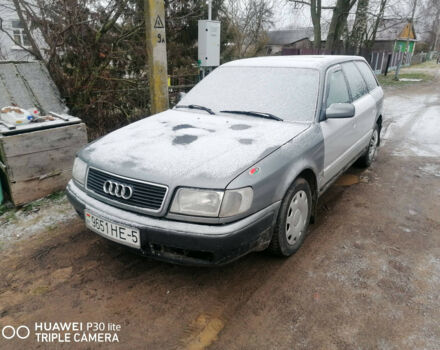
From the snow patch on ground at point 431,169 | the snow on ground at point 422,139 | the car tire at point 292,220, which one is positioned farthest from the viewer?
the snow on ground at point 422,139

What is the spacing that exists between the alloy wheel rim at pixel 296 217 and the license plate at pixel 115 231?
1.22 m

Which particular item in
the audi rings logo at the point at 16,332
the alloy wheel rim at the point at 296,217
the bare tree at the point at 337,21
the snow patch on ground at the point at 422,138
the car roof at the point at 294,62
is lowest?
the audi rings logo at the point at 16,332

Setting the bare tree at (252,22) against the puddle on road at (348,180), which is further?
the bare tree at (252,22)

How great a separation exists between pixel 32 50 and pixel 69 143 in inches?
109

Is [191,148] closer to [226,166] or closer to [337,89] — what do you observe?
[226,166]

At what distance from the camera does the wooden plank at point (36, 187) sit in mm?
3777

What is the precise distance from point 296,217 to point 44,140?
291 cm

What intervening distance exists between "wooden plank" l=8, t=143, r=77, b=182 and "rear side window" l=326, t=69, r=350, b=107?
9.84ft

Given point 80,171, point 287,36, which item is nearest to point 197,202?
point 80,171

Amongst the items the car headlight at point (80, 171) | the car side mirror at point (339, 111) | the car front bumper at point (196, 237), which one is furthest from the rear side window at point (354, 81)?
the car headlight at point (80, 171)

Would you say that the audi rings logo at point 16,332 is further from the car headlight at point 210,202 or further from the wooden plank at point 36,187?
the wooden plank at point 36,187

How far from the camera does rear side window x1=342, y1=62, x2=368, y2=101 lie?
4.15m

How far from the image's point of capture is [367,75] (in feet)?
16.2

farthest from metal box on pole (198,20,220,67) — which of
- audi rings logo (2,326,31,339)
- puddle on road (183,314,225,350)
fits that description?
audi rings logo (2,326,31,339)
